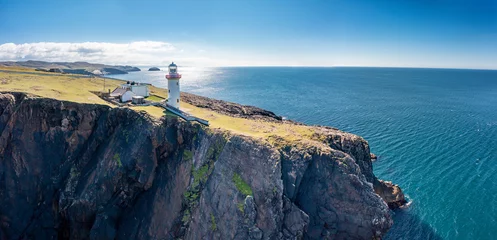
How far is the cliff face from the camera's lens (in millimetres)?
30625

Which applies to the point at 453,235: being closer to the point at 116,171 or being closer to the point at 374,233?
the point at 374,233

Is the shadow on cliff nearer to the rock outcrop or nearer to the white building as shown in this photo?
the rock outcrop

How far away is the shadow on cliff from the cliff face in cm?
577

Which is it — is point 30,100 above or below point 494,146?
above

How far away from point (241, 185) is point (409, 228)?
23.8m

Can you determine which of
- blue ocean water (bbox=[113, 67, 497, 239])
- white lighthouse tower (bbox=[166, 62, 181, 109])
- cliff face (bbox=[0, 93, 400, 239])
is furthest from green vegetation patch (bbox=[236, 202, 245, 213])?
blue ocean water (bbox=[113, 67, 497, 239])

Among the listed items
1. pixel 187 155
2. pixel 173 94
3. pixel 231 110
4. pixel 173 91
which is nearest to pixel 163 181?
pixel 187 155

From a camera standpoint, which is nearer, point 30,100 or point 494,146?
point 30,100

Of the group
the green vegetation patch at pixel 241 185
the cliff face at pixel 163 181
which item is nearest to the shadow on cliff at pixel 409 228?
the cliff face at pixel 163 181

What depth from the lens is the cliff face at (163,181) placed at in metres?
30.6

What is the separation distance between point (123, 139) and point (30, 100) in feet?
47.0

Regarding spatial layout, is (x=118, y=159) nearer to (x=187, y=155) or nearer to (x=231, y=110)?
(x=187, y=155)

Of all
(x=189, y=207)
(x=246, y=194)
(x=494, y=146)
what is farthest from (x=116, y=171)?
(x=494, y=146)

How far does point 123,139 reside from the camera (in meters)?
37.1
